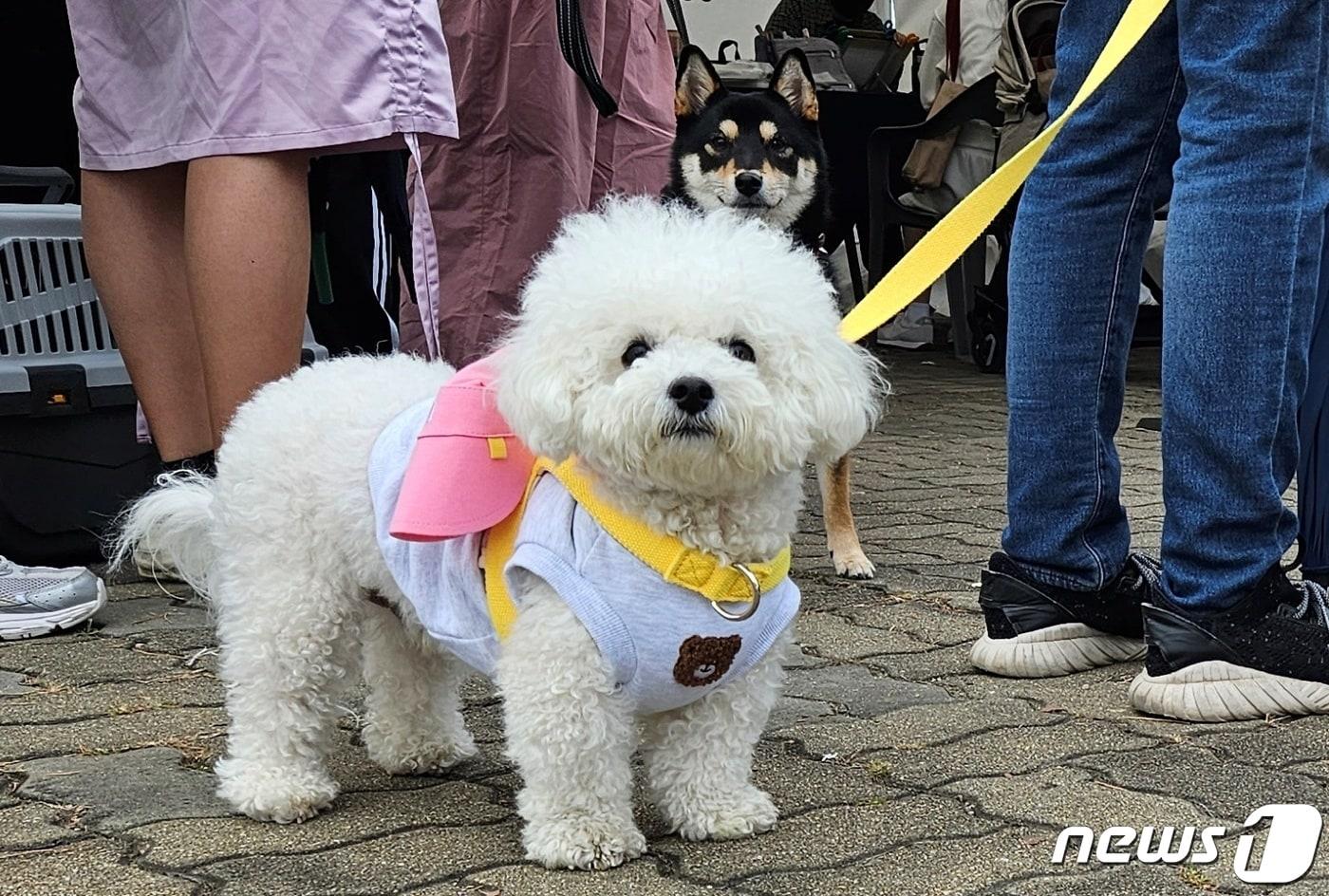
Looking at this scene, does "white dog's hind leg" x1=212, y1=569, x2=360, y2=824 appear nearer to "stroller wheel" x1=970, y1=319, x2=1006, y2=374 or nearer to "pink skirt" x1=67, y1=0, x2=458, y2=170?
"pink skirt" x1=67, y1=0, x2=458, y2=170

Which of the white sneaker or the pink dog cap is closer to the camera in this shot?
the pink dog cap

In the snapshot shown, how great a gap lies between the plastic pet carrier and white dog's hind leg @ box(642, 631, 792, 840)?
2.06 meters

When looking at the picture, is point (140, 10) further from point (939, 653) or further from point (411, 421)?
point (939, 653)

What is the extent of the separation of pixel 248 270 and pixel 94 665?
2.62 feet

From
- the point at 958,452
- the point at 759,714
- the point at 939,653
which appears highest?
the point at 759,714

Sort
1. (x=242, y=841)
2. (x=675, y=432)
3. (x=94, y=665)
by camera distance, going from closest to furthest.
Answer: (x=675, y=432)
(x=242, y=841)
(x=94, y=665)

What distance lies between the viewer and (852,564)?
369 cm

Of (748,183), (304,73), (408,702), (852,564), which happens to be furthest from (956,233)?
(748,183)

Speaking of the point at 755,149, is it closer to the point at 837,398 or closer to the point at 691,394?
the point at 837,398

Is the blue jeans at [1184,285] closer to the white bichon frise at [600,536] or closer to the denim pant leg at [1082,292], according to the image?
the denim pant leg at [1082,292]

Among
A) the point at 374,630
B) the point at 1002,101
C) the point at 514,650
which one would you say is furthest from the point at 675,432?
the point at 1002,101

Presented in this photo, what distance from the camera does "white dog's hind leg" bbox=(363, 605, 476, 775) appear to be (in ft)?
7.48

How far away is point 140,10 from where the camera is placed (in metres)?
2.74

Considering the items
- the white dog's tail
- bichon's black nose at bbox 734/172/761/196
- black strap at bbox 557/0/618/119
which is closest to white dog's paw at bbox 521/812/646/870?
the white dog's tail
